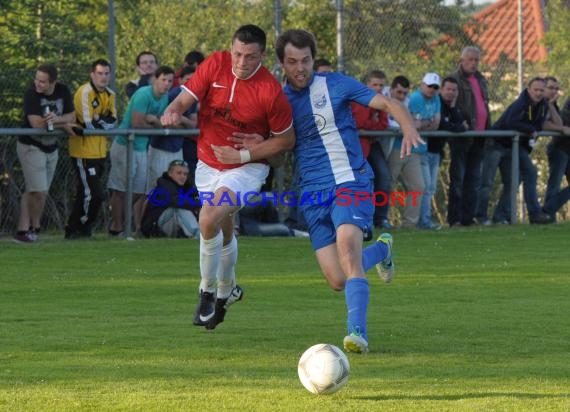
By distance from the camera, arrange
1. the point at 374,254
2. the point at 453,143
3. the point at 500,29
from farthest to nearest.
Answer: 1. the point at 500,29
2. the point at 453,143
3. the point at 374,254

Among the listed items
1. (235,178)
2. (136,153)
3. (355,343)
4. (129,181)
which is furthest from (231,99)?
(136,153)

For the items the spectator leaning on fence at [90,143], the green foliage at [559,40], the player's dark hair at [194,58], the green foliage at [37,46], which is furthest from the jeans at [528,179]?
the spectator leaning on fence at [90,143]

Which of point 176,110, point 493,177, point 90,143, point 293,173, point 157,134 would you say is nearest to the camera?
point 176,110

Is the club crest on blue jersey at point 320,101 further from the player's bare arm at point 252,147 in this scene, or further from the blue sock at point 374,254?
the blue sock at point 374,254

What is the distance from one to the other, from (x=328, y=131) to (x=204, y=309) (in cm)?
160

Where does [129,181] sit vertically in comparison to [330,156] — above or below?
below

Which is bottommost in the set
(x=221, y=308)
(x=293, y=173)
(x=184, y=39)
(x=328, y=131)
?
(x=221, y=308)

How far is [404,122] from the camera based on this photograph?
28.0ft

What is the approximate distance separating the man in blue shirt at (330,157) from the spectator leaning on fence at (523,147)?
10514 millimetres

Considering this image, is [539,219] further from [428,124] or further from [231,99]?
[231,99]

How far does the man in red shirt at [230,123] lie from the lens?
29.8 ft

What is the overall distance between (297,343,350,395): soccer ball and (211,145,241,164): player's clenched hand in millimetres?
2519

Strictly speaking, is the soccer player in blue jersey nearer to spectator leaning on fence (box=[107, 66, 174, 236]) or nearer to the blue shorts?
the blue shorts

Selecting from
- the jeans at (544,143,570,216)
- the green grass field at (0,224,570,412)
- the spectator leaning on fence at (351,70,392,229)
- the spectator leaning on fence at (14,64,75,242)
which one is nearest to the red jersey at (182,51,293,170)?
the green grass field at (0,224,570,412)
